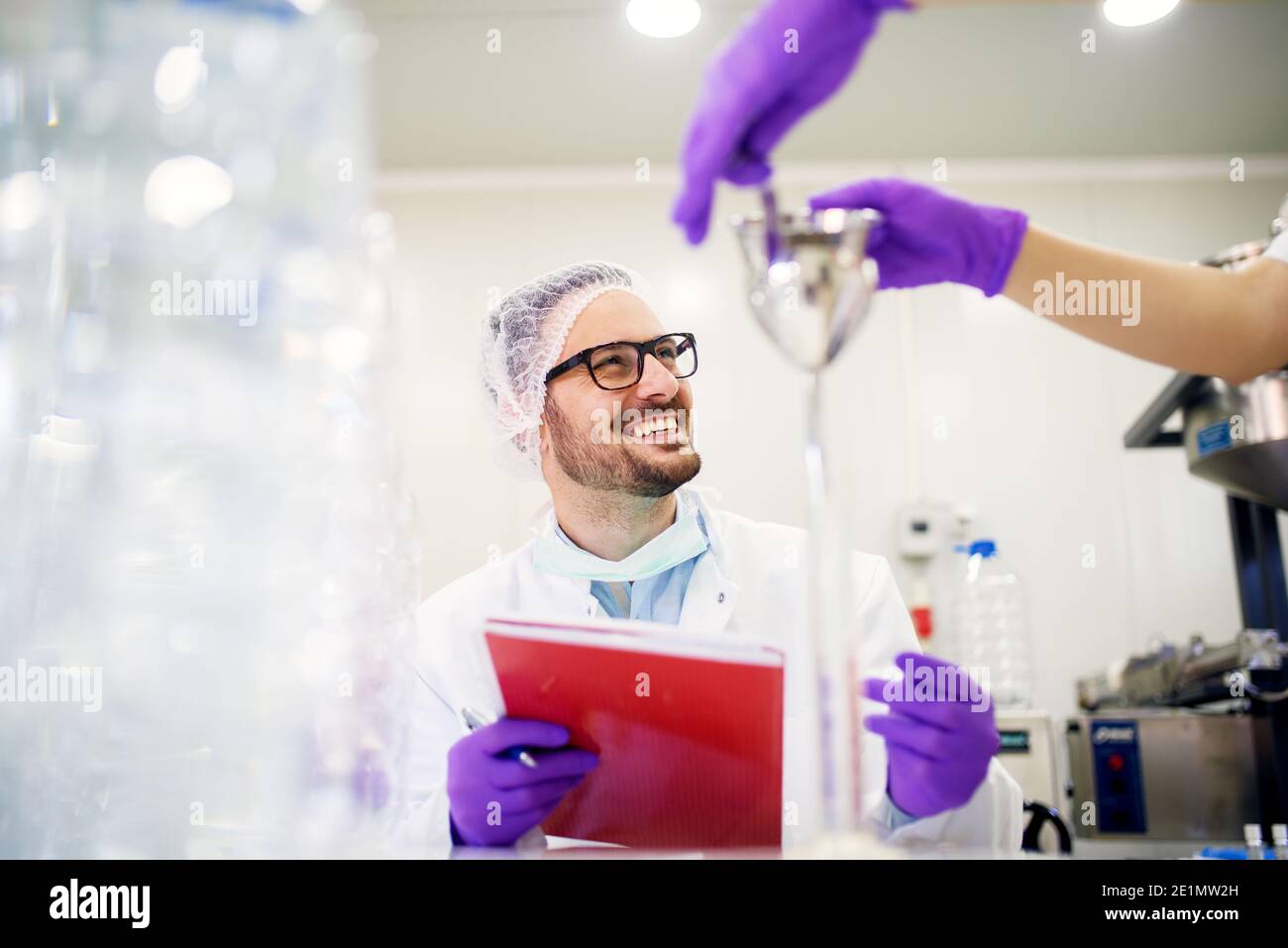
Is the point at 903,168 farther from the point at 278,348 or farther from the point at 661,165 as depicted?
the point at 278,348

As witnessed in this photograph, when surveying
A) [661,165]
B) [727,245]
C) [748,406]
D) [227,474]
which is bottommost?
[227,474]

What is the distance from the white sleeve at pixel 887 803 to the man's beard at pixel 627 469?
0.83 ft

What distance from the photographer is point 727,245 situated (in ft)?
7.74

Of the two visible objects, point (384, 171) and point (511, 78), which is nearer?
point (511, 78)

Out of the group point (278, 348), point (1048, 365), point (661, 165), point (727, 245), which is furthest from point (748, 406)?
point (278, 348)

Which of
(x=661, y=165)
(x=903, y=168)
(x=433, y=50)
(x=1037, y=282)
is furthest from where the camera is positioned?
(x=903, y=168)

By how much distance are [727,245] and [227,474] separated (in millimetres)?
1586

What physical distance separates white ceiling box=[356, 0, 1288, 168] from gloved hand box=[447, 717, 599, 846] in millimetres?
1574

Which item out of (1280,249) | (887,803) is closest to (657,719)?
(887,803)

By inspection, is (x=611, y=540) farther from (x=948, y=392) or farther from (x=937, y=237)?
(x=948, y=392)

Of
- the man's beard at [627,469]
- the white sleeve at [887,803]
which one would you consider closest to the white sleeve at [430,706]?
the man's beard at [627,469]

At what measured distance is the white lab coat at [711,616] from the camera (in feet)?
3.52

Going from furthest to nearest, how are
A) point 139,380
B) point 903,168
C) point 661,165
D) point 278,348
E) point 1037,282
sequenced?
1. point 903,168
2. point 661,165
3. point 278,348
4. point 139,380
5. point 1037,282

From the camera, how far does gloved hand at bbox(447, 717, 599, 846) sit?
80 centimetres
